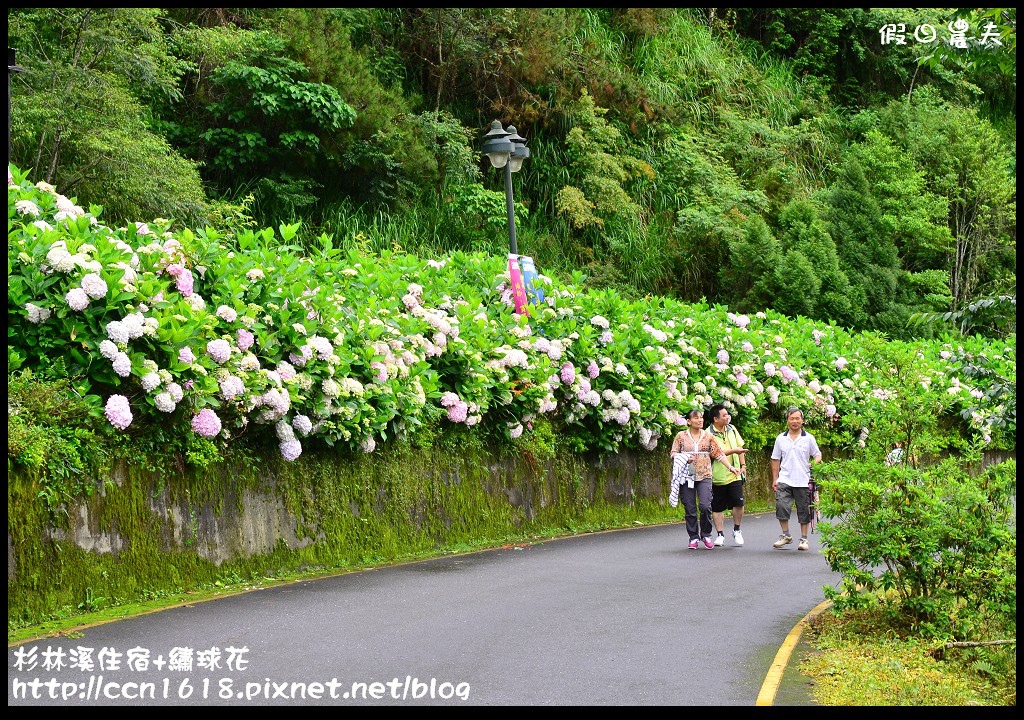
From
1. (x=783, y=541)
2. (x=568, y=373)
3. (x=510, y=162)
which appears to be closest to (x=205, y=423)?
(x=568, y=373)

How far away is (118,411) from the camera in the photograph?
8.95 meters

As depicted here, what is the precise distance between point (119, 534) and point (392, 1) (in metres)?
20.2

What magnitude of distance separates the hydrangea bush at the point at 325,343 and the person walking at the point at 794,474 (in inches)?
53.0

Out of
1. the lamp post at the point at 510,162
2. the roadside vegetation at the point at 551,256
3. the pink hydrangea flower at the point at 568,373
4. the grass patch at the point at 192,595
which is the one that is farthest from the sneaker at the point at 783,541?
the lamp post at the point at 510,162

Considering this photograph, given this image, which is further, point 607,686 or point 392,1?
point 392,1

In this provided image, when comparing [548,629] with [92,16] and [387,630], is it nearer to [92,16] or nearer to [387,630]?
[387,630]

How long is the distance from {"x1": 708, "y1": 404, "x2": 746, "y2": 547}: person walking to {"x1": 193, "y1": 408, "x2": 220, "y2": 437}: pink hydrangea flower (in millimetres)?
7049

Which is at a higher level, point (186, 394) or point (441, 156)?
point (441, 156)

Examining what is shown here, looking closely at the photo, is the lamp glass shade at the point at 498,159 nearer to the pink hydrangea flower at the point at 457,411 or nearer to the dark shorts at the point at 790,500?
the pink hydrangea flower at the point at 457,411

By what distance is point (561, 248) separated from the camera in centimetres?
2831

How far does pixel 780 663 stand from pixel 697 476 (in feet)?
21.4

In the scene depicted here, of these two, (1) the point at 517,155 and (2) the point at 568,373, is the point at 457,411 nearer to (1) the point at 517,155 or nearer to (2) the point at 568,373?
(2) the point at 568,373

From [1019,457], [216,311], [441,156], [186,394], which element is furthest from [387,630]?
[441,156]

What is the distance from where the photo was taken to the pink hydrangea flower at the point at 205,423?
967 centimetres
